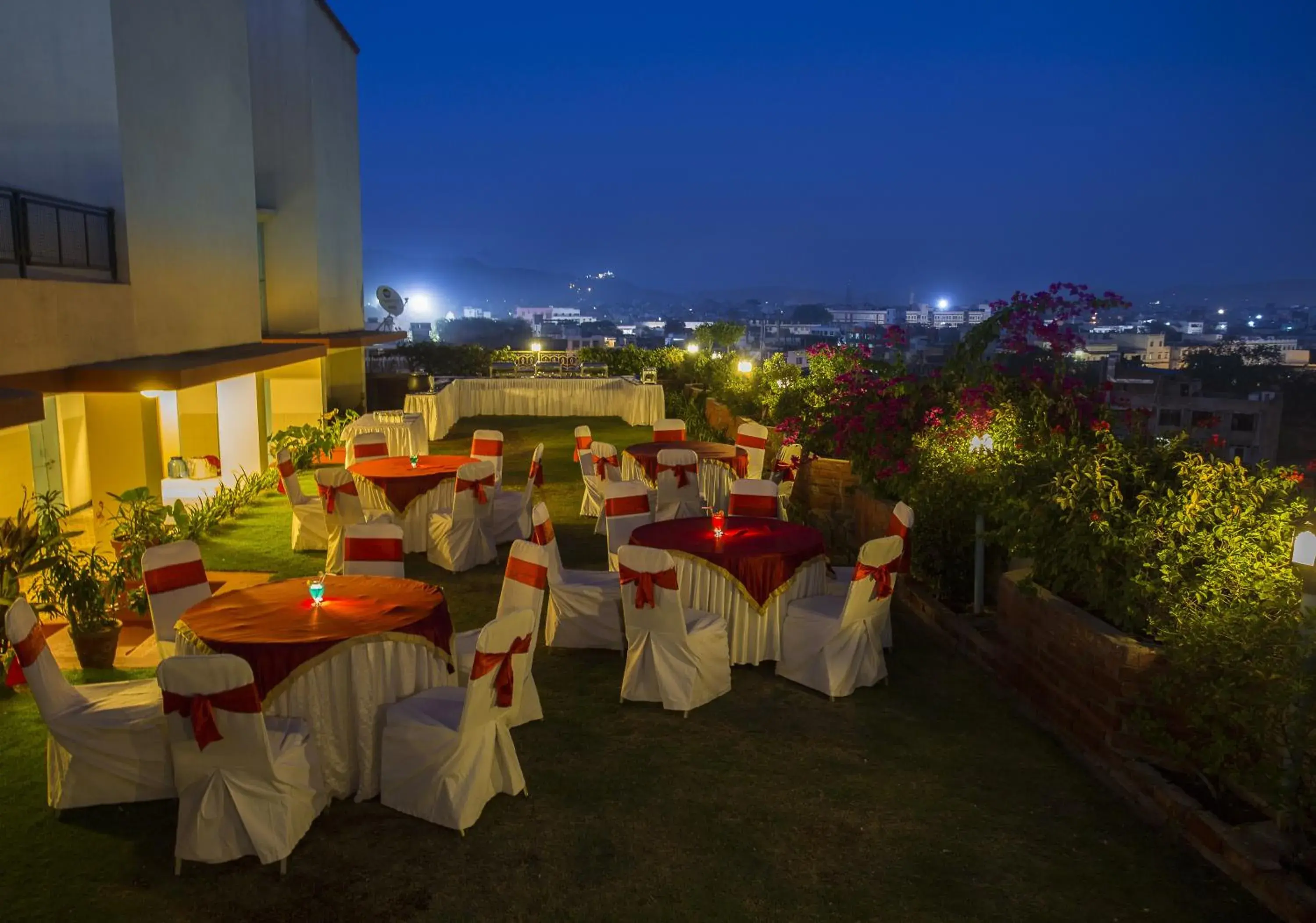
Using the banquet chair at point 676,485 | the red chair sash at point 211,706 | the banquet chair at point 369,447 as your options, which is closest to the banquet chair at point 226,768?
the red chair sash at point 211,706

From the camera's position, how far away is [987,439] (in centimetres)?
674

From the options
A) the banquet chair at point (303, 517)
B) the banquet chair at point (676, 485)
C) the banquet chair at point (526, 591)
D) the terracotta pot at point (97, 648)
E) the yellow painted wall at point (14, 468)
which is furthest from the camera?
the yellow painted wall at point (14, 468)

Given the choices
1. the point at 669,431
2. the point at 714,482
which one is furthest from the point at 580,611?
the point at 669,431

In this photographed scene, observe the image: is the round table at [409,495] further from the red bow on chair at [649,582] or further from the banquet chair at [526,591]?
the red bow on chair at [649,582]

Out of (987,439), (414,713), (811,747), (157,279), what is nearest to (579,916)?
(414,713)

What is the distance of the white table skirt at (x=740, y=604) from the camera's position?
19.8ft

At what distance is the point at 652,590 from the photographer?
17.5 ft

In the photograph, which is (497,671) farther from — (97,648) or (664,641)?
(97,648)

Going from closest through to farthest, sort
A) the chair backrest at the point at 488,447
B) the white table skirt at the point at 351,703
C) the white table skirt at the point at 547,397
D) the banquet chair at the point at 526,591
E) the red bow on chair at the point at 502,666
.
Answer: the red bow on chair at the point at 502,666 → the white table skirt at the point at 351,703 → the banquet chair at the point at 526,591 → the chair backrest at the point at 488,447 → the white table skirt at the point at 547,397

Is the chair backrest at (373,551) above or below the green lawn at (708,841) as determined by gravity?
above

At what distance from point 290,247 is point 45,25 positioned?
9.24 m

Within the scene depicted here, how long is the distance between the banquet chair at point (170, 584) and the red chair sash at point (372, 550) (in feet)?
2.82

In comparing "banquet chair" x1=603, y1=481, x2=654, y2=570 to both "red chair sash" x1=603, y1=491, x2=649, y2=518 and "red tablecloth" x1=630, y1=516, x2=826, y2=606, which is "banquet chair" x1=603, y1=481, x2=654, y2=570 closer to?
"red chair sash" x1=603, y1=491, x2=649, y2=518

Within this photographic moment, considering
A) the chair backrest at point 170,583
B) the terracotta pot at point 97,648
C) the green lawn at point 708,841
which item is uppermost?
the chair backrest at point 170,583
